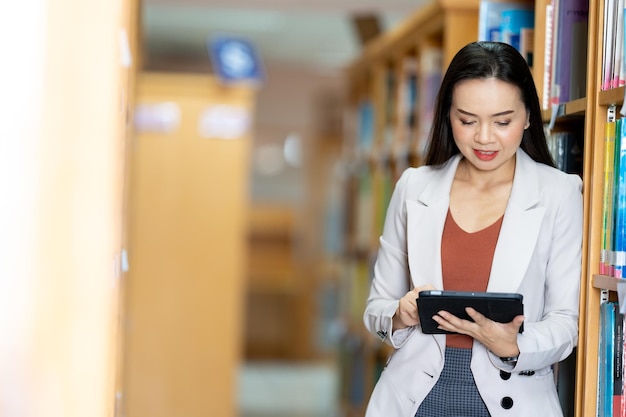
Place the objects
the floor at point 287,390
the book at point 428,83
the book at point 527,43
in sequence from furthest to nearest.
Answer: the floor at point 287,390
the book at point 428,83
the book at point 527,43

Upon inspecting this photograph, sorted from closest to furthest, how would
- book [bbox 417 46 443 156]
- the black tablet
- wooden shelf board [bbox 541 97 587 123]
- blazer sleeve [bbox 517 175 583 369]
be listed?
1. the black tablet
2. blazer sleeve [bbox 517 175 583 369]
3. wooden shelf board [bbox 541 97 587 123]
4. book [bbox 417 46 443 156]

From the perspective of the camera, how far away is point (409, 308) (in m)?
2.15

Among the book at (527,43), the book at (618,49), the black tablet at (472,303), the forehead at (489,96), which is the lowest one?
the black tablet at (472,303)

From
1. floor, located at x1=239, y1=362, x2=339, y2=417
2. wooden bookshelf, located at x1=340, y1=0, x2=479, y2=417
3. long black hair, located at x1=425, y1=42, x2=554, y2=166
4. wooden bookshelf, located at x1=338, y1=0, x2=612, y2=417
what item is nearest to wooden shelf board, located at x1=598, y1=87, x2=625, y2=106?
wooden bookshelf, located at x1=338, y1=0, x2=612, y2=417

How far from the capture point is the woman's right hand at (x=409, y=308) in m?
2.15

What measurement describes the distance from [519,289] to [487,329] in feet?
0.47

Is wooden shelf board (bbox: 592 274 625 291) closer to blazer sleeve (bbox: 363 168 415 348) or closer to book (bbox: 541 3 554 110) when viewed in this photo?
blazer sleeve (bbox: 363 168 415 348)

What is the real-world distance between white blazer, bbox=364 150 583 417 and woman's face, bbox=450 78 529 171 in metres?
0.09

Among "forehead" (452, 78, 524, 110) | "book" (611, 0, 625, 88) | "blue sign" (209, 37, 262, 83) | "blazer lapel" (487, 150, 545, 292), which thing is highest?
"blue sign" (209, 37, 262, 83)

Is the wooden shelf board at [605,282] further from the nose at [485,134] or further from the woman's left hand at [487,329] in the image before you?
the nose at [485,134]

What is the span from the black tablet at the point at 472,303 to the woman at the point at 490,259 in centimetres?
2

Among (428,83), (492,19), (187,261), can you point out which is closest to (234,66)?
(187,261)

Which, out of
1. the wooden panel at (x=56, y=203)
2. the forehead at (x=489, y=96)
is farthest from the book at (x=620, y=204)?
the wooden panel at (x=56, y=203)

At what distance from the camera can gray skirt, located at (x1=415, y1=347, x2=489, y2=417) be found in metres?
2.15
